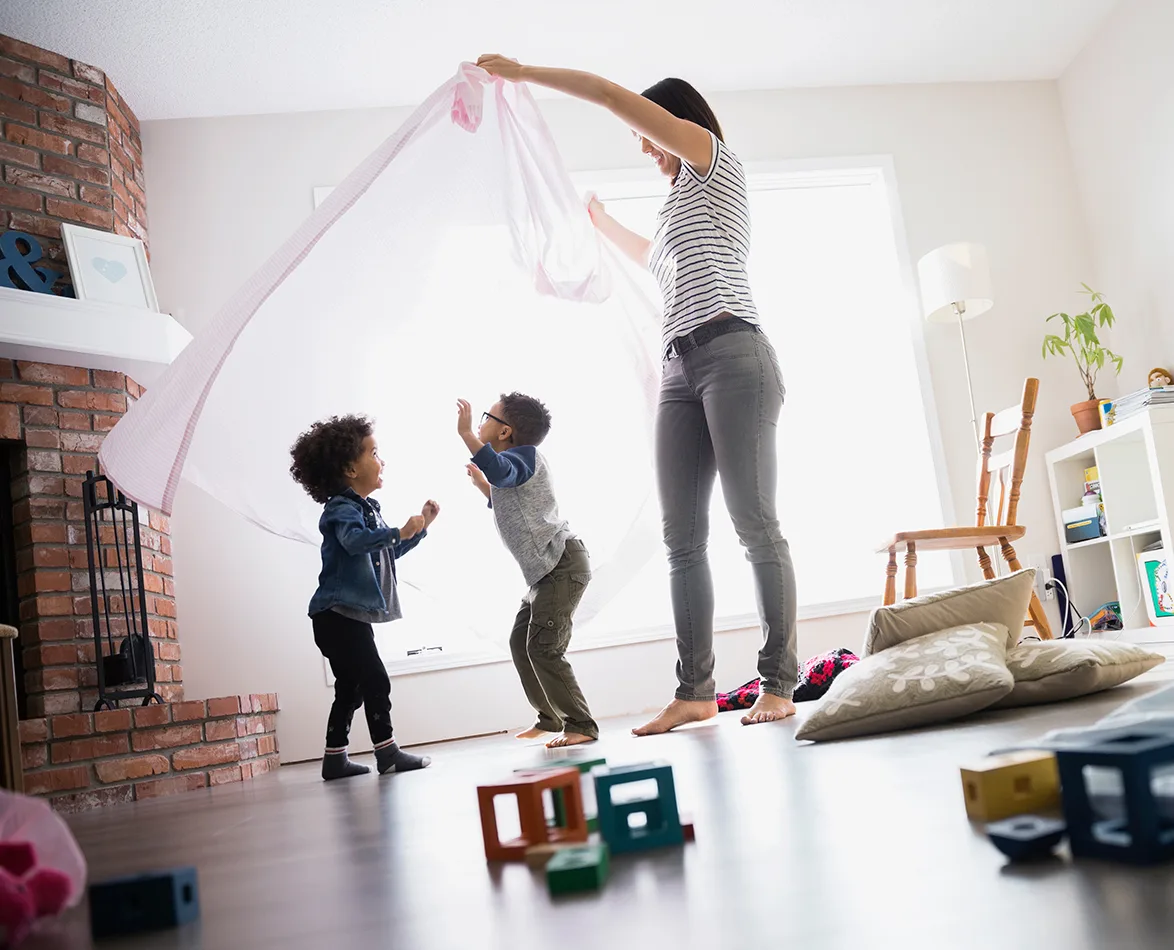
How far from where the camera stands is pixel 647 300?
9.01ft

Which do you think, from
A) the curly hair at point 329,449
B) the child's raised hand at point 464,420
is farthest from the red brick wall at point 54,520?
the child's raised hand at point 464,420

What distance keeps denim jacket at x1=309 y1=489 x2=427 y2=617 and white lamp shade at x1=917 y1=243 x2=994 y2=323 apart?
2577 millimetres

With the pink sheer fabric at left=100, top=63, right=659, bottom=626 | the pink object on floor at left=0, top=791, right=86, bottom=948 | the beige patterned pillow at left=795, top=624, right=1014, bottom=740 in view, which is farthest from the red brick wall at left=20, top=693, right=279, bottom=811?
the pink object on floor at left=0, top=791, right=86, bottom=948

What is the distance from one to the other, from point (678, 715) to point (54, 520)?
2.19 meters

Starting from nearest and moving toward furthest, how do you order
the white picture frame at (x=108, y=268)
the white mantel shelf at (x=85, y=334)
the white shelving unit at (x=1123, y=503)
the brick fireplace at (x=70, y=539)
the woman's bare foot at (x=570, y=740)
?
1. the woman's bare foot at (x=570, y=740)
2. the brick fireplace at (x=70, y=539)
3. the white mantel shelf at (x=85, y=334)
4. the white picture frame at (x=108, y=268)
5. the white shelving unit at (x=1123, y=503)

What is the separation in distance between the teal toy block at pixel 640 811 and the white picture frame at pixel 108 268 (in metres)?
3.11

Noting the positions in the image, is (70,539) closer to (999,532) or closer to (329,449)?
(329,449)

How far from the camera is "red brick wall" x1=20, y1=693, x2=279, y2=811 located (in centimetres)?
292

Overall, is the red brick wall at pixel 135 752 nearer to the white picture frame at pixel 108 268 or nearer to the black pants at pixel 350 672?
the black pants at pixel 350 672

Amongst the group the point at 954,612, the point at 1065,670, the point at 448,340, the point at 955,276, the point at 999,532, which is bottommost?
the point at 1065,670

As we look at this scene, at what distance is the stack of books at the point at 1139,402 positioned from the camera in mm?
3725

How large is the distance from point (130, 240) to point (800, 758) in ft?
10.5

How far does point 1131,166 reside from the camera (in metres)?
4.36

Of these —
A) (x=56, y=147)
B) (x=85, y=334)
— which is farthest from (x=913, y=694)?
(x=56, y=147)
